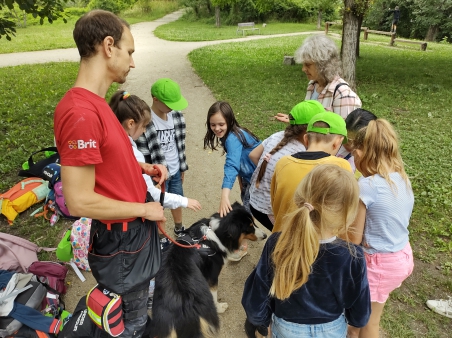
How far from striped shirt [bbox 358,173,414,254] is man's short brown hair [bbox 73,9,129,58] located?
5.82ft

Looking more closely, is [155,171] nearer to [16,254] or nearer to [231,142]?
[231,142]

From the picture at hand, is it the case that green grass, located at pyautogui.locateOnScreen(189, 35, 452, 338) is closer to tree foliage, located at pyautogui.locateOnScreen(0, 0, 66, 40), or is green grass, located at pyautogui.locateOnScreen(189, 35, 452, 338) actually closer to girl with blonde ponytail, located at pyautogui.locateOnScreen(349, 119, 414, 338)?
girl with blonde ponytail, located at pyautogui.locateOnScreen(349, 119, 414, 338)

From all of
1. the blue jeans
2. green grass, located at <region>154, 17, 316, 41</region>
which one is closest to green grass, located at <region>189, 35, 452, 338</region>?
the blue jeans

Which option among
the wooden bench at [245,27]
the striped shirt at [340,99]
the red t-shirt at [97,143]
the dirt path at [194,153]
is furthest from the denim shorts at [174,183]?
the wooden bench at [245,27]

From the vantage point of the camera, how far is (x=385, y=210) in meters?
2.06

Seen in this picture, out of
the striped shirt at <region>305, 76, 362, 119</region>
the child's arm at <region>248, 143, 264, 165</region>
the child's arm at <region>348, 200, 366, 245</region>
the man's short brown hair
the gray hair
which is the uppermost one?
the man's short brown hair

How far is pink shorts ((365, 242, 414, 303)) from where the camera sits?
218cm

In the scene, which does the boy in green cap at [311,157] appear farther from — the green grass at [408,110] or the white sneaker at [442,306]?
the white sneaker at [442,306]

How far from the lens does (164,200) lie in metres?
2.31

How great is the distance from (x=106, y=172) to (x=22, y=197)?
3.53 m

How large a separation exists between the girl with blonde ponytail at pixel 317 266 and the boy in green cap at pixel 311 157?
→ 427 millimetres

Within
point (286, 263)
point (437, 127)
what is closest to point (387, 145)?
point (286, 263)

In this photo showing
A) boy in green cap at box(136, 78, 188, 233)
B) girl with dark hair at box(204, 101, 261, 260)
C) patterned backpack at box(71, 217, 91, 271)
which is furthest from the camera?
patterned backpack at box(71, 217, 91, 271)

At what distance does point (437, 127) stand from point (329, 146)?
6.34 metres
